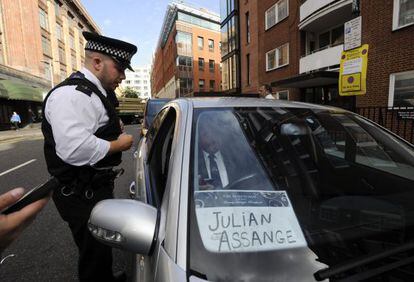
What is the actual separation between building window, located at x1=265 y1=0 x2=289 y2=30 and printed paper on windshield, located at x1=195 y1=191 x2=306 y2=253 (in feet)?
61.0

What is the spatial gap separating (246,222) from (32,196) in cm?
76

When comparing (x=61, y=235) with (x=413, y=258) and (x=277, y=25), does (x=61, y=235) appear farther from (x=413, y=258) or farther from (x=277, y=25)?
(x=277, y=25)

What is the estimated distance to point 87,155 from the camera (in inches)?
73.5

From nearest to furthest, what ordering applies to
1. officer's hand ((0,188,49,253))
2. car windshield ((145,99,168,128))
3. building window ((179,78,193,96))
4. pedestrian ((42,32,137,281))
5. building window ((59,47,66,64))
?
1. officer's hand ((0,188,49,253))
2. pedestrian ((42,32,137,281))
3. car windshield ((145,99,168,128))
4. building window ((59,47,66,64))
5. building window ((179,78,193,96))

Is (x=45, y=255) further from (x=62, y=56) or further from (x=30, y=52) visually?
(x=62, y=56)

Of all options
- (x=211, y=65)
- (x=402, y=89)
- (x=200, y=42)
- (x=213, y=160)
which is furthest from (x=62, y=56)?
(x=213, y=160)

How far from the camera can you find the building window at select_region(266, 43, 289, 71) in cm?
1836

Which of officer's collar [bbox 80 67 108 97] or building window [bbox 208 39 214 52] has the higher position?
building window [bbox 208 39 214 52]

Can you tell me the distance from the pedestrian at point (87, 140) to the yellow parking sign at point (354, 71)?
3.40 meters

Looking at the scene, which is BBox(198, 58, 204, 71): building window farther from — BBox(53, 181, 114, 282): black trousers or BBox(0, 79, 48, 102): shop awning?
BBox(53, 181, 114, 282): black trousers

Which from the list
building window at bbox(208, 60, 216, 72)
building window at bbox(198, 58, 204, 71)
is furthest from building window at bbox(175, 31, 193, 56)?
building window at bbox(208, 60, 216, 72)

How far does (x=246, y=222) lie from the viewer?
1.21 metres

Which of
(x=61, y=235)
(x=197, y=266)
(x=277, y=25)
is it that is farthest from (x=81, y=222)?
(x=277, y=25)

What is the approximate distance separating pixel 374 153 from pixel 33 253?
3.37 meters
